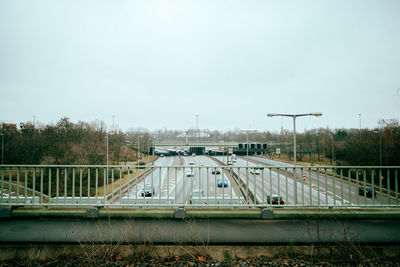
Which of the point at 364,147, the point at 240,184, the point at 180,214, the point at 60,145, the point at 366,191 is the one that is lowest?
the point at 180,214

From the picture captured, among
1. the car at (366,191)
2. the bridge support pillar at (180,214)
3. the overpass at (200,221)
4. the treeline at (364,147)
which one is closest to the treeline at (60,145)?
the overpass at (200,221)

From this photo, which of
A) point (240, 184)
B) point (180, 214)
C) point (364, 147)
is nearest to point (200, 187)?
point (180, 214)

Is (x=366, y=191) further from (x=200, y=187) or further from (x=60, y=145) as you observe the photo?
(x=60, y=145)

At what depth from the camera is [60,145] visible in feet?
67.2

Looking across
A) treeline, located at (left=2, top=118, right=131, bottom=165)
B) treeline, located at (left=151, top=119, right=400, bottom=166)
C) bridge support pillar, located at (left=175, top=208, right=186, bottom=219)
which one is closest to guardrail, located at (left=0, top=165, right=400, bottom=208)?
bridge support pillar, located at (left=175, top=208, right=186, bottom=219)

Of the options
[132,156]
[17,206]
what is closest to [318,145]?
[132,156]

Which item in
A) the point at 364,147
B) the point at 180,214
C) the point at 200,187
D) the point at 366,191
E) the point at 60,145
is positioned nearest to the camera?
the point at 200,187

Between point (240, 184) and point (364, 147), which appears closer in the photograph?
point (240, 184)

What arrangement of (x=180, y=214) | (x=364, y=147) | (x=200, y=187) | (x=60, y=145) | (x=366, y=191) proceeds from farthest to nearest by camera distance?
(x=364, y=147) → (x=60, y=145) → (x=366, y=191) → (x=180, y=214) → (x=200, y=187)

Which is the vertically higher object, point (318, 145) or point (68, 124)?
point (68, 124)

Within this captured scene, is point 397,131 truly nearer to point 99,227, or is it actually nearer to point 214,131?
point 99,227

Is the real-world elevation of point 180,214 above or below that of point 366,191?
below

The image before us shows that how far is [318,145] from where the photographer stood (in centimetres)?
3016

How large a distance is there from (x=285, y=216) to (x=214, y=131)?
61.4 m
